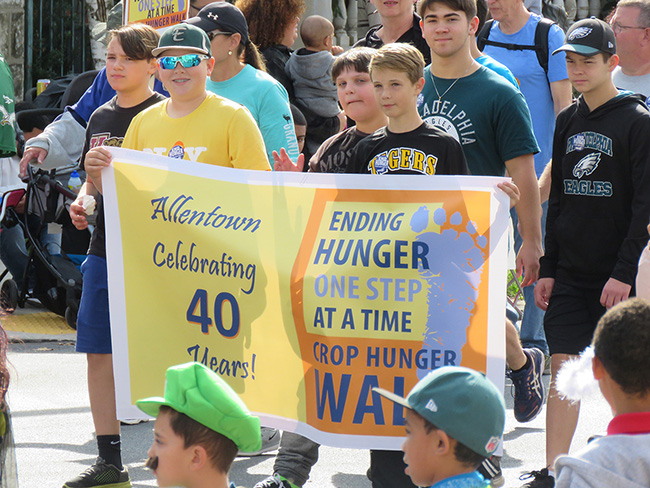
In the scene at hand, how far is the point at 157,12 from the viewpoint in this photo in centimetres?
848

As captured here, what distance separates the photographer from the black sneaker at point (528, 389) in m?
5.08

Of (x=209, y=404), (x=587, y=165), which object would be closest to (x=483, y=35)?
(x=587, y=165)

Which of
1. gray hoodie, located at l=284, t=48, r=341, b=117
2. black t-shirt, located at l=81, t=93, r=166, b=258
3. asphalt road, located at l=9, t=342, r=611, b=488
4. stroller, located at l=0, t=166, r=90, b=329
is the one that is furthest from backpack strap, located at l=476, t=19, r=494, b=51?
stroller, located at l=0, t=166, r=90, b=329

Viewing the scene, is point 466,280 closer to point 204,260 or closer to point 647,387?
point 204,260

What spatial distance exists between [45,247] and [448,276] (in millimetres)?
5508

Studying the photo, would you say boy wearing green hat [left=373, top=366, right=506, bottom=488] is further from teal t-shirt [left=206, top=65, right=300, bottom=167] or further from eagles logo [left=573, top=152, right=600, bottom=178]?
teal t-shirt [left=206, top=65, right=300, bottom=167]

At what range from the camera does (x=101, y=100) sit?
6395 mm

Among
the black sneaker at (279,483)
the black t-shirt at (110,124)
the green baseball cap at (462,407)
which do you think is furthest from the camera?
the black t-shirt at (110,124)

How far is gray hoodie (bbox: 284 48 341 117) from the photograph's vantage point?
8.12m

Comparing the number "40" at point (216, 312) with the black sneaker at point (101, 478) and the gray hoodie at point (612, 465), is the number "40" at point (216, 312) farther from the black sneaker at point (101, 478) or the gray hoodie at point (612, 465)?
the gray hoodie at point (612, 465)

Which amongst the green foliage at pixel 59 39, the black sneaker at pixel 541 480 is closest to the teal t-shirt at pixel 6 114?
the green foliage at pixel 59 39

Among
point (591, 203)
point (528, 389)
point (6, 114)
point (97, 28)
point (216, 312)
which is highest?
point (591, 203)

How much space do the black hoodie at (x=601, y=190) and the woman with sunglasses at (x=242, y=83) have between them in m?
1.57

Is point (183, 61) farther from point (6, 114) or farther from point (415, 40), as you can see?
point (6, 114)
